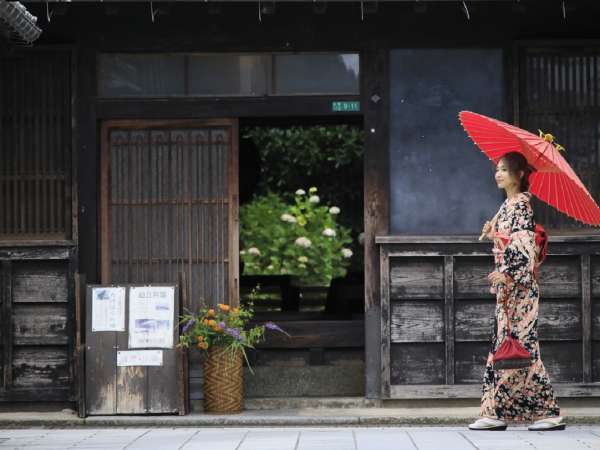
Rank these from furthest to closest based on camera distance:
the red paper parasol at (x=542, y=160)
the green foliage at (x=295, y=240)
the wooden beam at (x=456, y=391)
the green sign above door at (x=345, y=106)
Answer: the green foliage at (x=295, y=240) < the green sign above door at (x=345, y=106) < the wooden beam at (x=456, y=391) < the red paper parasol at (x=542, y=160)

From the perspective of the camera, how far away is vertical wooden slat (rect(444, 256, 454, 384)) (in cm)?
1163

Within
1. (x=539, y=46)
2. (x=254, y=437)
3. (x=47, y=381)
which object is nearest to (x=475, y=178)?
(x=539, y=46)

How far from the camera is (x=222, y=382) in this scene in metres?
11.4

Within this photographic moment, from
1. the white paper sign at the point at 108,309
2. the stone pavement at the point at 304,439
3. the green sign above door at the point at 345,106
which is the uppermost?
the green sign above door at the point at 345,106

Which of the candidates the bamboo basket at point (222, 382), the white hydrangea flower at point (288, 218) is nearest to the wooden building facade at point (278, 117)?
the bamboo basket at point (222, 382)

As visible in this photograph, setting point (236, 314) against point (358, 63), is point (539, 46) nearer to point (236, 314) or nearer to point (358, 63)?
point (358, 63)

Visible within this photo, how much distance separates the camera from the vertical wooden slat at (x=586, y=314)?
1164cm

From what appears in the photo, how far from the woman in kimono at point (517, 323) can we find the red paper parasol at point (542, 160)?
12 centimetres

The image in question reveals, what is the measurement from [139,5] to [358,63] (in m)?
2.22

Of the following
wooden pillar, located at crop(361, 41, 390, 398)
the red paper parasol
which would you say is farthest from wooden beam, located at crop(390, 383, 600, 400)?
the red paper parasol

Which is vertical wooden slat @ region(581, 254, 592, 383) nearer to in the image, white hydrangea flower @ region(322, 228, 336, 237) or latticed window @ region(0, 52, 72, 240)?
latticed window @ region(0, 52, 72, 240)

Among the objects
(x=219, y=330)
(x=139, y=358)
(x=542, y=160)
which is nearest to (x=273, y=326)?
(x=219, y=330)

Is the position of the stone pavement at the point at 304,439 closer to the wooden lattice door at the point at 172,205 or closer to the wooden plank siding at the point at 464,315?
the wooden plank siding at the point at 464,315

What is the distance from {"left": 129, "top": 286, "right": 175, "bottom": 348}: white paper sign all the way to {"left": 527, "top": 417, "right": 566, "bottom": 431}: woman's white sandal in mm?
3819
